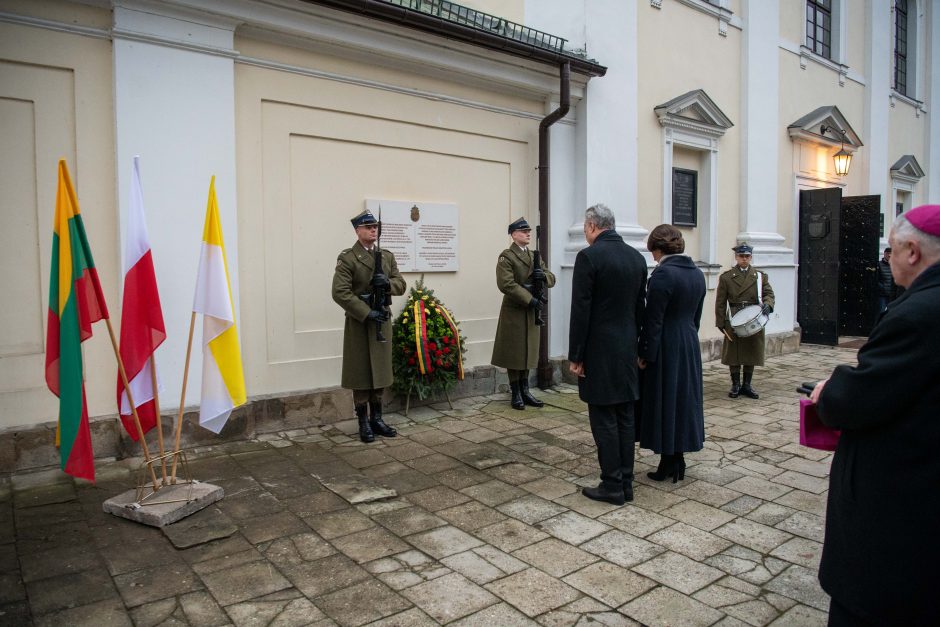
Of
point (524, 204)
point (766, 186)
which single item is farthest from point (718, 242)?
point (524, 204)

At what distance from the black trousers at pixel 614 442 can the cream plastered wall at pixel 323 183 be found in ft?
9.94

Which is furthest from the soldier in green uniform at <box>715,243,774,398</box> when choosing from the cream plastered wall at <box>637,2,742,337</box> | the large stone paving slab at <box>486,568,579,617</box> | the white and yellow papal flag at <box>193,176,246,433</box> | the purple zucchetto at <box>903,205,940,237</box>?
the purple zucchetto at <box>903,205,940,237</box>

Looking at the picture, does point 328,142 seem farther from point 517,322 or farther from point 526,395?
point 526,395

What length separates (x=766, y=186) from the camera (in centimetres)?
1104

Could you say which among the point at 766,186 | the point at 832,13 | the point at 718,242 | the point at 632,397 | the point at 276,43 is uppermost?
the point at 832,13

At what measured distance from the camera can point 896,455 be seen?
1.84 m

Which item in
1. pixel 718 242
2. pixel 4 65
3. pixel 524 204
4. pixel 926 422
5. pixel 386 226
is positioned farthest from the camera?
pixel 718 242

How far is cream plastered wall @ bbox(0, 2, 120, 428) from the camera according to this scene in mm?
4766

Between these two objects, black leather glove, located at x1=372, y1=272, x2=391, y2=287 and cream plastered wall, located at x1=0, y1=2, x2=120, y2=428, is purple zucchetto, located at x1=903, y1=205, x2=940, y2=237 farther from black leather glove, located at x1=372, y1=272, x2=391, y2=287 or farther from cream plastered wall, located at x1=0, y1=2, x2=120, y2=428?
cream plastered wall, located at x1=0, y1=2, x2=120, y2=428

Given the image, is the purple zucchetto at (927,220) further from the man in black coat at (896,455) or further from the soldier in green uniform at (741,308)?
the soldier in green uniform at (741,308)

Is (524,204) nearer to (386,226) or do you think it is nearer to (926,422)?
(386,226)

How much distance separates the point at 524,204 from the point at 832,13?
31.4 ft

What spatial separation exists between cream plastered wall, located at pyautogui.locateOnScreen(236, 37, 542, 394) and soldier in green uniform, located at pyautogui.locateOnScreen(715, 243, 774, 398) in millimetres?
2920

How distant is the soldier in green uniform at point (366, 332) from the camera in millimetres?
5719
